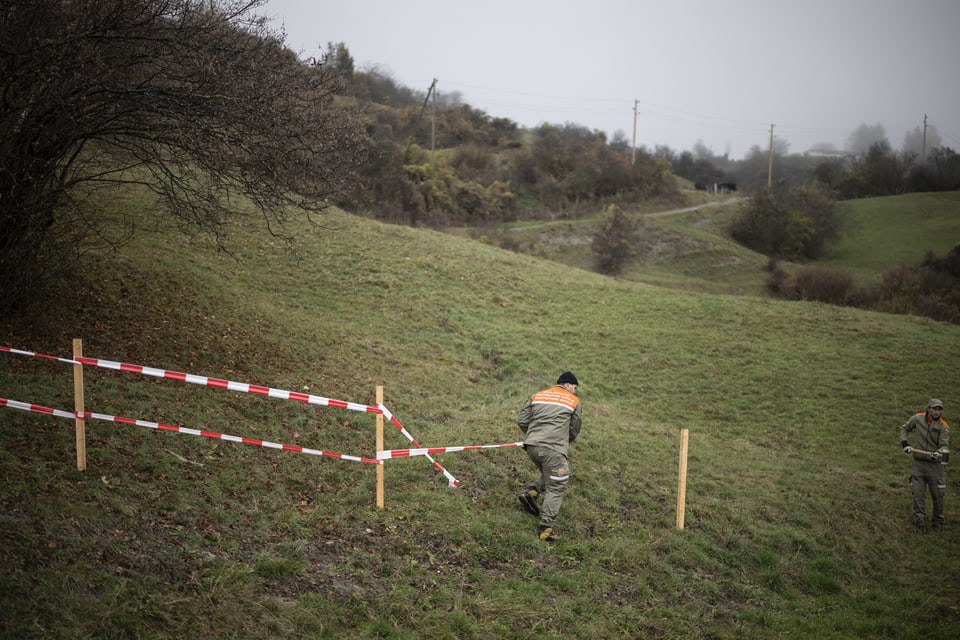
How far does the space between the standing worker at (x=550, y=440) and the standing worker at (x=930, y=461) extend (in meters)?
6.31

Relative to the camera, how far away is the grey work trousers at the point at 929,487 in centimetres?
1098

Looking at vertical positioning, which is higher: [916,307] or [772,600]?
[916,307]

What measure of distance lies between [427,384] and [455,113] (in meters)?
68.2

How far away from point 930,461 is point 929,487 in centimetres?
47

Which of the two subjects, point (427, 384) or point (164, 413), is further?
point (427, 384)

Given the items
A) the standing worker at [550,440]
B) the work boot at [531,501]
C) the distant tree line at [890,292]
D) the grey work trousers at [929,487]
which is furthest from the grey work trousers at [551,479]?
the distant tree line at [890,292]

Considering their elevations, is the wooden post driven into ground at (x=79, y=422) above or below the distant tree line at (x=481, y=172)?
below

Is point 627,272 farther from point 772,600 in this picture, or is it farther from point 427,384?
point 772,600

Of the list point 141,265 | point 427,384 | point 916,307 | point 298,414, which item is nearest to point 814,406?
point 427,384

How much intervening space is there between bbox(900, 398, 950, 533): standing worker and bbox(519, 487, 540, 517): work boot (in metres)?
6.55

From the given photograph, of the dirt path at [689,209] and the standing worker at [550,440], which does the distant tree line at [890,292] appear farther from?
the standing worker at [550,440]

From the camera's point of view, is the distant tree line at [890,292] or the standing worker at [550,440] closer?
the standing worker at [550,440]

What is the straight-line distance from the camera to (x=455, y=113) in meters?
78.9

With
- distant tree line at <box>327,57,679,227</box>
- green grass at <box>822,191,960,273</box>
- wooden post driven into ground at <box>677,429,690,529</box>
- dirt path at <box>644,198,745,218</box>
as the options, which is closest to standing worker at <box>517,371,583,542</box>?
wooden post driven into ground at <box>677,429,690,529</box>
